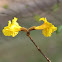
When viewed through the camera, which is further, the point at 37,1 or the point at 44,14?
the point at 37,1

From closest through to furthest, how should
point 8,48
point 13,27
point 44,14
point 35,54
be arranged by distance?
point 13,27
point 35,54
point 8,48
point 44,14

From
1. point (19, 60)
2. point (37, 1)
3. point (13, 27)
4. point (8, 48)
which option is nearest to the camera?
point (13, 27)

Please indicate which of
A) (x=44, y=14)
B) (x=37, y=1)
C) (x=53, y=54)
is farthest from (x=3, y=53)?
(x=37, y=1)

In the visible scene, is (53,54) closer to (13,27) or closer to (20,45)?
(20,45)

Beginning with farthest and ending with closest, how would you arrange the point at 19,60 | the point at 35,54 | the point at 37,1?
the point at 37,1 → the point at 19,60 → the point at 35,54

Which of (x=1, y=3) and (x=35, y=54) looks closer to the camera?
(x=35, y=54)

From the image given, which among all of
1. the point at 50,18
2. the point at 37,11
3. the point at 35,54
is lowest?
the point at 35,54

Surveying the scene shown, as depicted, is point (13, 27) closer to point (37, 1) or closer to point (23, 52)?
point (23, 52)

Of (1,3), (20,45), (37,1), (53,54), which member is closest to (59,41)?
(53,54)

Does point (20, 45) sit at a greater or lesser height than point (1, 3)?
lesser
